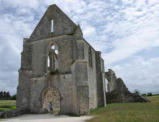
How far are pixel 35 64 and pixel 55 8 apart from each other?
6196 mm

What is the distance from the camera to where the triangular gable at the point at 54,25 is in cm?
1617

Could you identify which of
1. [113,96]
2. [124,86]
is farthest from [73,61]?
[124,86]

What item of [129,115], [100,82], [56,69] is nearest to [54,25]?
[56,69]

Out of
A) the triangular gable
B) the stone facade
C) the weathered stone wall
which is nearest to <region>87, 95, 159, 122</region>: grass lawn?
the stone facade

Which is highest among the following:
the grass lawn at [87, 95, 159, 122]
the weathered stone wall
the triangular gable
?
the triangular gable

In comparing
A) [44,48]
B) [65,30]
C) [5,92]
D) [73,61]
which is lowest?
[5,92]

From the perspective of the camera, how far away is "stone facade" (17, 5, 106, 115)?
1406 centimetres

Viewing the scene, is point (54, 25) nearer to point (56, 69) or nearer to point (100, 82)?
point (56, 69)

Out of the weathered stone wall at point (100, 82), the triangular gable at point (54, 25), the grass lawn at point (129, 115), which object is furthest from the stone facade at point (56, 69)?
the weathered stone wall at point (100, 82)

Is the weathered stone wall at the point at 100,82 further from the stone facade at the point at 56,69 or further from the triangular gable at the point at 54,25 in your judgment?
the triangular gable at the point at 54,25

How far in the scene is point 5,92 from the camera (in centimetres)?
5881

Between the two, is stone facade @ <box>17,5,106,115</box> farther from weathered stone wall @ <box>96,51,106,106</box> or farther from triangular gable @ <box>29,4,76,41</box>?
weathered stone wall @ <box>96,51,106,106</box>

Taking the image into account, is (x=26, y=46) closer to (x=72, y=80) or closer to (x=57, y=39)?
(x=57, y=39)

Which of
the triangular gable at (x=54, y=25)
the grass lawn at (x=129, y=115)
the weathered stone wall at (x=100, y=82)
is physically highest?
the triangular gable at (x=54, y=25)
